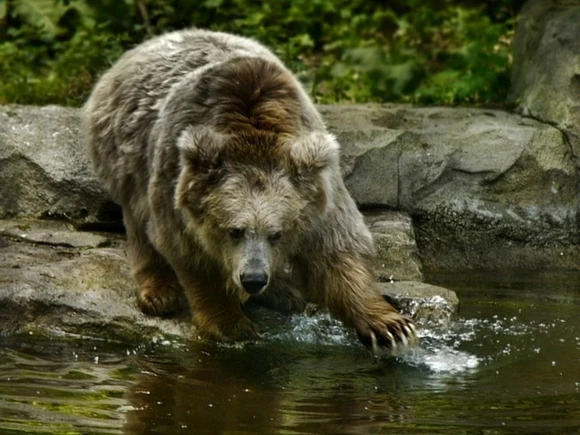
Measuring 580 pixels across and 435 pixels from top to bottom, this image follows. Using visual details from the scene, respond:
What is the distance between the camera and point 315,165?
19.3ft

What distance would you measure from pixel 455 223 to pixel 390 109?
4.40ft

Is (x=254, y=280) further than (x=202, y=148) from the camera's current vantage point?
No

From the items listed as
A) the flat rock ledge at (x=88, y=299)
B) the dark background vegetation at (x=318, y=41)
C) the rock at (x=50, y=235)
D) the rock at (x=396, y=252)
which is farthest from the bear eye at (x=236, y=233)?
the dark background vegetation at (x=318, y=41)

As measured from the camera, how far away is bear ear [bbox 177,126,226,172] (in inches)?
228

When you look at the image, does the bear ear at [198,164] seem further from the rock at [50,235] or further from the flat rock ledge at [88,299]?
the rock at [50,235]

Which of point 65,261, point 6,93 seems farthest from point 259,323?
point 6,93

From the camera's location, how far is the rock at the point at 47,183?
26.2 feet

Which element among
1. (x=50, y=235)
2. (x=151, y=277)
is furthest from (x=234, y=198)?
(x=50, y=235)

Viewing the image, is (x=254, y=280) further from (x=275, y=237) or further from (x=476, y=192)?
(x=476, y=192)

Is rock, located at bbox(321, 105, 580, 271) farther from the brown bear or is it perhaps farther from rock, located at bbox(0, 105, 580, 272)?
the brown bear

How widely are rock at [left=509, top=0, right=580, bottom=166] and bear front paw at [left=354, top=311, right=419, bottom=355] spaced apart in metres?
2.69

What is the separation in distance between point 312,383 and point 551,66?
13.5 ft

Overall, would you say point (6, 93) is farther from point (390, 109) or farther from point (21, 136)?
point (390, 109)

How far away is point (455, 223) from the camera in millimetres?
8109
